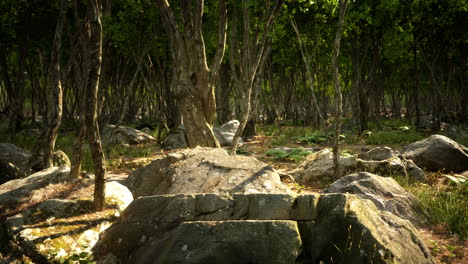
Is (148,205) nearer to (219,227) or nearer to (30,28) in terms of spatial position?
(219,227)

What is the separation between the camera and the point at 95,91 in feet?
15.1

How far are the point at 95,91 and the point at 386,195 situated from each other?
16.5ft

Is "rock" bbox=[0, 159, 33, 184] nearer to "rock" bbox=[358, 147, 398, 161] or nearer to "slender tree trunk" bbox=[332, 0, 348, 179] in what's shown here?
"slender tree trunk" bbox=[332, 0, 348, 179]

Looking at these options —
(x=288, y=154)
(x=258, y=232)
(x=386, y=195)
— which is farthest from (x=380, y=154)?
(x=258, y=232)

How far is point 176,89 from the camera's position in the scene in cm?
933

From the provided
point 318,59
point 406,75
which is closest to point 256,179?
point 318,59

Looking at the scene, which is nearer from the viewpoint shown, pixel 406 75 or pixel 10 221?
pixel 10 221

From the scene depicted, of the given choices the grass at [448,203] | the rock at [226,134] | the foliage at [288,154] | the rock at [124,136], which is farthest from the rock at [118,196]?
the rock at [226,134]

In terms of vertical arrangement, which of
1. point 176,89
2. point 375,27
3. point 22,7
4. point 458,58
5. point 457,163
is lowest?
point 457,163

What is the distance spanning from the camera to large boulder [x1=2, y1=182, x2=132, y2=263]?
404 cm

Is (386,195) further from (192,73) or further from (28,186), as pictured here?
(28,186)

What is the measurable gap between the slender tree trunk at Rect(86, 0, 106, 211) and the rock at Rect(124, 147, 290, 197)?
1.42m

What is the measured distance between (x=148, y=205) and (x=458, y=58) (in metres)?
22.0

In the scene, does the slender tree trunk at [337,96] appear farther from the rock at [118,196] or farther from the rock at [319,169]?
the rock at [118,196]
